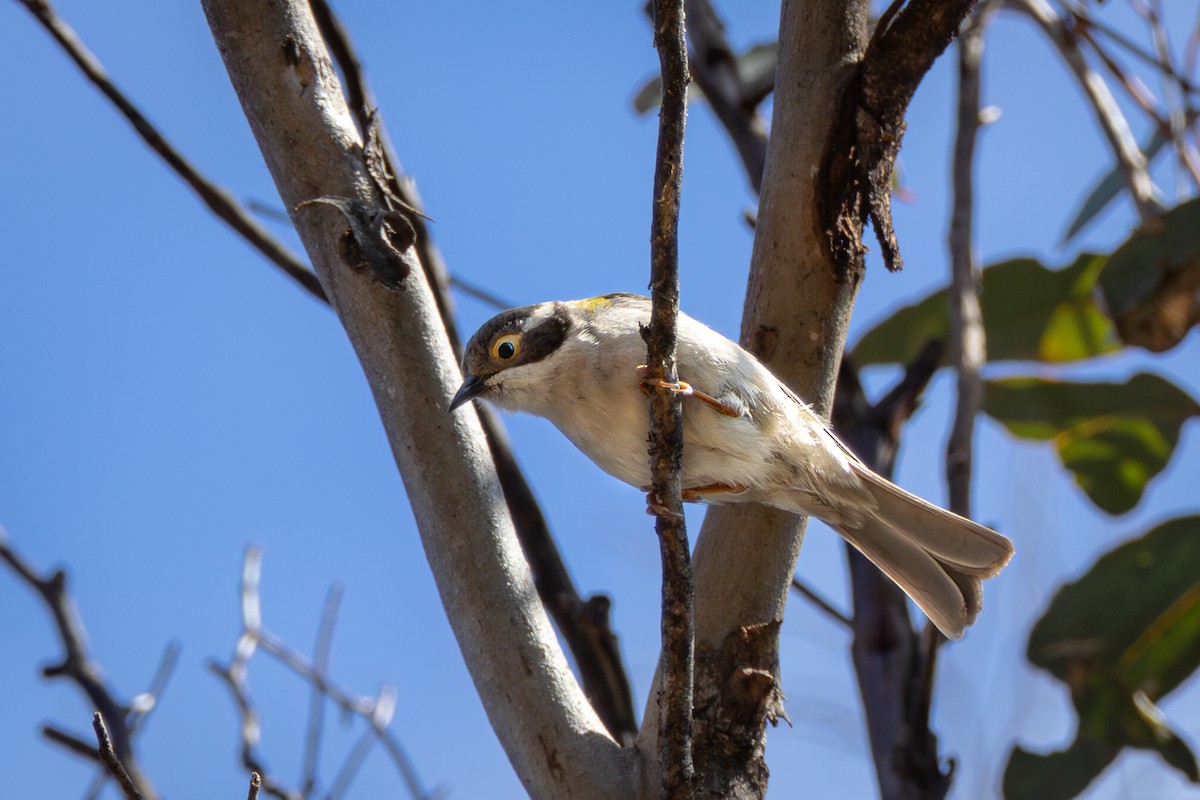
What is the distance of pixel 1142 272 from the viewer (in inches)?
177

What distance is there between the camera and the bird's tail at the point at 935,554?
3.41 metres

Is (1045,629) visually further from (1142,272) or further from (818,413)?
(818,413)

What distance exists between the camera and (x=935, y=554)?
3.46 metres

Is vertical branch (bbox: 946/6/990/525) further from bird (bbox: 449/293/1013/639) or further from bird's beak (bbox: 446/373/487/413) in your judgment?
bird's beak (bbox: 446/373/487/413)

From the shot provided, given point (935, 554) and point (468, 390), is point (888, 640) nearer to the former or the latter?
point (935, 554)

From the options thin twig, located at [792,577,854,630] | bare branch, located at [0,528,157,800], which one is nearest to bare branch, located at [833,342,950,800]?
thin twig, located at [792,577,854,630]

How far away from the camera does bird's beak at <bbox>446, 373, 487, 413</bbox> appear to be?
291 centimetres

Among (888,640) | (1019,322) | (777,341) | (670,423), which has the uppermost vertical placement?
(1019,322)

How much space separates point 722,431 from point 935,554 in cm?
78

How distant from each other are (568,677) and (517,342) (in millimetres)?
1166

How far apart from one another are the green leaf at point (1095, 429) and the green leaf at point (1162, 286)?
0.95m

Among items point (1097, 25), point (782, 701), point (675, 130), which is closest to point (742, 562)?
point (782, 701)

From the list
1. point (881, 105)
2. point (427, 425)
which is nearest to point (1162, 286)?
point (881, 105)

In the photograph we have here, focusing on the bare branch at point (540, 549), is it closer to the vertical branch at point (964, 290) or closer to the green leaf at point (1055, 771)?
the vertical branch at point (964, 290)
